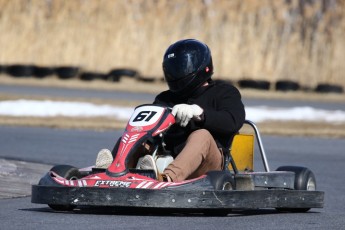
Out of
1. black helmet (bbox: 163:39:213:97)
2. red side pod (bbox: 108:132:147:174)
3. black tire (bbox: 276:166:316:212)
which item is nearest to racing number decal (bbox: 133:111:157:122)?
red side pod (bbox: 108:132:147:174)

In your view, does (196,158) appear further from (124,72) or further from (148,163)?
(124,72)

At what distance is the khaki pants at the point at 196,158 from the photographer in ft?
22.6

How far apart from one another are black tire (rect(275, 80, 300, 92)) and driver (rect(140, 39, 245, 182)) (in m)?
17.9

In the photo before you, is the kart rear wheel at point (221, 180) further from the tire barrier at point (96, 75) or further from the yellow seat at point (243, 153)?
the tire barrier at point (96, 75)

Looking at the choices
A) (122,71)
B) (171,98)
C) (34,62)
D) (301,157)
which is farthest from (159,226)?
(34,62)

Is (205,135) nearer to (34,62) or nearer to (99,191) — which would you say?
(99,191)

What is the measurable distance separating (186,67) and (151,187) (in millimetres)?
1236

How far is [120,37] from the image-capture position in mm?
29438

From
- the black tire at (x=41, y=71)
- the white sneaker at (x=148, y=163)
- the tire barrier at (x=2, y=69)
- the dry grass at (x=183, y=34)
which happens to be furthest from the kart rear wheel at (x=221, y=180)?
the dry grass at (x=183, y=34)

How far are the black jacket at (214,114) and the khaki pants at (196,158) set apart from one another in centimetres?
16

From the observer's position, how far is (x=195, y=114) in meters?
7.14

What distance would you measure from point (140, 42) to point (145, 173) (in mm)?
22569

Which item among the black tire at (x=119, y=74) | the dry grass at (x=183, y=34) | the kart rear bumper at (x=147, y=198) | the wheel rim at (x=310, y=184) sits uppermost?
the kart rear bumper at (x=147, y=198)

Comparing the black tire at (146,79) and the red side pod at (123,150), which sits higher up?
the red side pod at (123,150)
